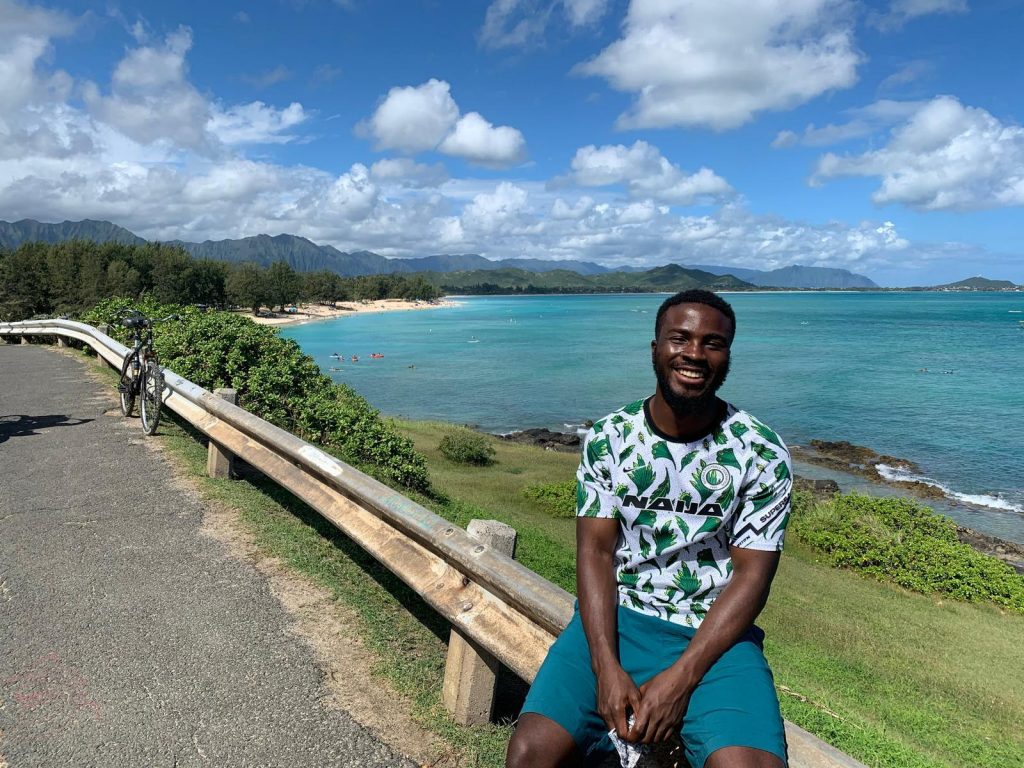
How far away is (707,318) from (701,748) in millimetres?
1471

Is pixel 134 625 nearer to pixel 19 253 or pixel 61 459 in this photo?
pixel 61 459

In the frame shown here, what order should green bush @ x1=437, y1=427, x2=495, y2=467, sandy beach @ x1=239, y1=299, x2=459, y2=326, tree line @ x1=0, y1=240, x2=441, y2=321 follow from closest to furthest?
1. green bush @ x1=437, y1=427, x2=495, y2=467
2. tree line @ x1=0, y1=240, x2=441, y2=321
3. sandy beach @ x1=239, y1=299, x2=459, y2=326

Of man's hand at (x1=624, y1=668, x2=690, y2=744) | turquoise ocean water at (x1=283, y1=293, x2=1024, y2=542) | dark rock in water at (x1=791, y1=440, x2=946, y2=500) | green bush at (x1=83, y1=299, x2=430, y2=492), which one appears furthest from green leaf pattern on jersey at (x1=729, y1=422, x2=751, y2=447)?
dark rock in water at (x1=791, y1=440, x2=946, y2=500)

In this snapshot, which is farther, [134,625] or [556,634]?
[134,625]

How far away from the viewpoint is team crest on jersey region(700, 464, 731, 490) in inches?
99.0

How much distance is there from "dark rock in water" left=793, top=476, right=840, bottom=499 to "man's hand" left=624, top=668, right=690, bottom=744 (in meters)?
17.8

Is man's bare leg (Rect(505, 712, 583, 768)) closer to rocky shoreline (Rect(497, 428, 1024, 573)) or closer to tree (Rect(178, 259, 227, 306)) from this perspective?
rocky shoreline (Rect(497, 428, 1024, 573))

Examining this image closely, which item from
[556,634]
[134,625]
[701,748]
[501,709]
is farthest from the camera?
[134,625]

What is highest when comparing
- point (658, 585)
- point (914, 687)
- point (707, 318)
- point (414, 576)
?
point (707, 318)

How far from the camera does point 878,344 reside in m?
74.6

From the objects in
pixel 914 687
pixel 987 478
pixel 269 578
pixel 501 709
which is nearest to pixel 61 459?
pixel 269 578

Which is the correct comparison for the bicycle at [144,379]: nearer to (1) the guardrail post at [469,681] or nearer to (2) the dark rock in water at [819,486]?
(1) the guardrail post at [469,681]

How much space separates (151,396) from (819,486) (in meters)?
17.2

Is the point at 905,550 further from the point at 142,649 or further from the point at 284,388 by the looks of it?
the point at 142,649
